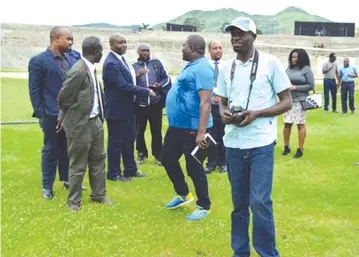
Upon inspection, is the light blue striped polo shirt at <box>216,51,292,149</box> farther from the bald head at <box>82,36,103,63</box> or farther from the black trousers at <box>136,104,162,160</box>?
the black trousers at <box>136,104,162,160</box>

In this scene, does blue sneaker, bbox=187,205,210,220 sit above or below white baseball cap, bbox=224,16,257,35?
below

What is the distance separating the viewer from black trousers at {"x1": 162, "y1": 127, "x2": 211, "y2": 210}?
17.5 feet

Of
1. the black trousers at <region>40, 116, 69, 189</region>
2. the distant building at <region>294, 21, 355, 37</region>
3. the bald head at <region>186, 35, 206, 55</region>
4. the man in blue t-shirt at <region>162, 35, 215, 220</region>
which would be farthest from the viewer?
the distant building at <region>294, 21, 355, 37</region>

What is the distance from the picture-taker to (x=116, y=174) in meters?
7.15

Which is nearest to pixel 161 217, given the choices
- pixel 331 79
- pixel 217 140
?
pixel 217 140

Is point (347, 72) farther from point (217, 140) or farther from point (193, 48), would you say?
point (193, 48)

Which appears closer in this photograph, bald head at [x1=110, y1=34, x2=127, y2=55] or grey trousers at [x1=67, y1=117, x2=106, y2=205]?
grey trousers at [x1=67, y1=117, x2=106, y2=205]

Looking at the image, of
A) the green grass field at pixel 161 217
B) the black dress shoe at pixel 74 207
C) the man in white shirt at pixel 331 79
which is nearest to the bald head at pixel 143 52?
the green grass field at pixel 161 217

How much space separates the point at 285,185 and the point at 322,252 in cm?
233

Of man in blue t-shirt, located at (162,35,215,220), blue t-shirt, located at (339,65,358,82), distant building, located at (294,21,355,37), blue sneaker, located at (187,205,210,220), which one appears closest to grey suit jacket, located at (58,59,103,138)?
man in blue t-shirt, located at (162,35,215,220)

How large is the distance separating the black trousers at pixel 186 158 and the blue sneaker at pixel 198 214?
0.04 meters

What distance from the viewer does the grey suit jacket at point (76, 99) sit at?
5.34 meters

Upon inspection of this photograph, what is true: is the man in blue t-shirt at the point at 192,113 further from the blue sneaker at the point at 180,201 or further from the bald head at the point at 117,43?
the bald head at the point at 117,43

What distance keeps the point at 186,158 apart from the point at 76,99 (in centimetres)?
144
